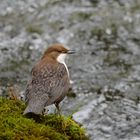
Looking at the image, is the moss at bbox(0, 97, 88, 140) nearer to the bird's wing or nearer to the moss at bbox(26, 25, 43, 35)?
the bird's wing

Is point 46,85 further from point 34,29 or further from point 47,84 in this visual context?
point 34,29

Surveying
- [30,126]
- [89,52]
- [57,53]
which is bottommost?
[89,52]

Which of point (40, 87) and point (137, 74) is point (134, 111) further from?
point (40, 87)

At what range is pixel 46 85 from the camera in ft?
17.4

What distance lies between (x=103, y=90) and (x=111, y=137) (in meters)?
1.64

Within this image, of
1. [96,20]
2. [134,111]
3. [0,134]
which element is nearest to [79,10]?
[96,20]

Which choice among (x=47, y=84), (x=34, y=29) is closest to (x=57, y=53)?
(x=47, y=84)

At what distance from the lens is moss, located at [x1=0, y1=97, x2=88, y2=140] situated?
4.41 m

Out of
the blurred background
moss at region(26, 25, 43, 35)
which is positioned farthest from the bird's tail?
moss at region(26, 25, 43, 35)

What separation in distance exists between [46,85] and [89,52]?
396 cm

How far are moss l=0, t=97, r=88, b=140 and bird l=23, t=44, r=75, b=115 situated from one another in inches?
4.5

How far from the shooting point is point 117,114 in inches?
287

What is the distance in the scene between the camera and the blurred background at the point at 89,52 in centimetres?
727

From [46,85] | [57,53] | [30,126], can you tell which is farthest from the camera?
[57,53]
